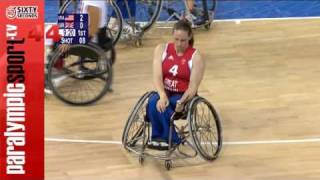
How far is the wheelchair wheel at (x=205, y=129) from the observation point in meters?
5.84

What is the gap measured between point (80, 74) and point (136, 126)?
109 centimetres

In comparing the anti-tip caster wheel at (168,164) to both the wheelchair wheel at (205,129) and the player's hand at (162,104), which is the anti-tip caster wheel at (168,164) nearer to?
the wheelchair wheel at (205,129)

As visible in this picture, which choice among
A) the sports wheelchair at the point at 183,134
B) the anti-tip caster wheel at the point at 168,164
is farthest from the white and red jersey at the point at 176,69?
the anti-tip caster wheel at the point at 168,164

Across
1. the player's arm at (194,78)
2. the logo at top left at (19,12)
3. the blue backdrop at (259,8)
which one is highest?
the logo at top left at (19,12)

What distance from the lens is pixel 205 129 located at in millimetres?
6242

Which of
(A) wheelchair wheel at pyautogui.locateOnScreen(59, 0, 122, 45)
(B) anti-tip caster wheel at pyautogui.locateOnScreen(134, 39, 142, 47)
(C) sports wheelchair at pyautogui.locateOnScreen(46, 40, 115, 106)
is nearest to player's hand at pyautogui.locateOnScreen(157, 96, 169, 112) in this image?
(C) sports wheelchair at pyautogui.locateOnScreen(46, 40, 115, 106)

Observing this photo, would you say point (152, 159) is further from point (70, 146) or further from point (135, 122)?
point (70, 146)

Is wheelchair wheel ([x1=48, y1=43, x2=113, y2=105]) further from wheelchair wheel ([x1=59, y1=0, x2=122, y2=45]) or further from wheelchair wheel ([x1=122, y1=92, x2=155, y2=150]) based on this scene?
wheelchair wheel ([x1=122, y1=92, x2=155, y2=150])

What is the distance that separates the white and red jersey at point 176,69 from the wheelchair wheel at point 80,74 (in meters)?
1.06

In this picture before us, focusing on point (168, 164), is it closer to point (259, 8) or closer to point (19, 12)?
point (19, 12)

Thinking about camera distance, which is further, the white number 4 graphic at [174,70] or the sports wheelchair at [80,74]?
the sports wheelchair at [80,74]

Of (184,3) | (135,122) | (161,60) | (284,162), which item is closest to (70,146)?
(135,122)

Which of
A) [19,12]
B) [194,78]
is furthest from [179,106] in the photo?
[19,12]
